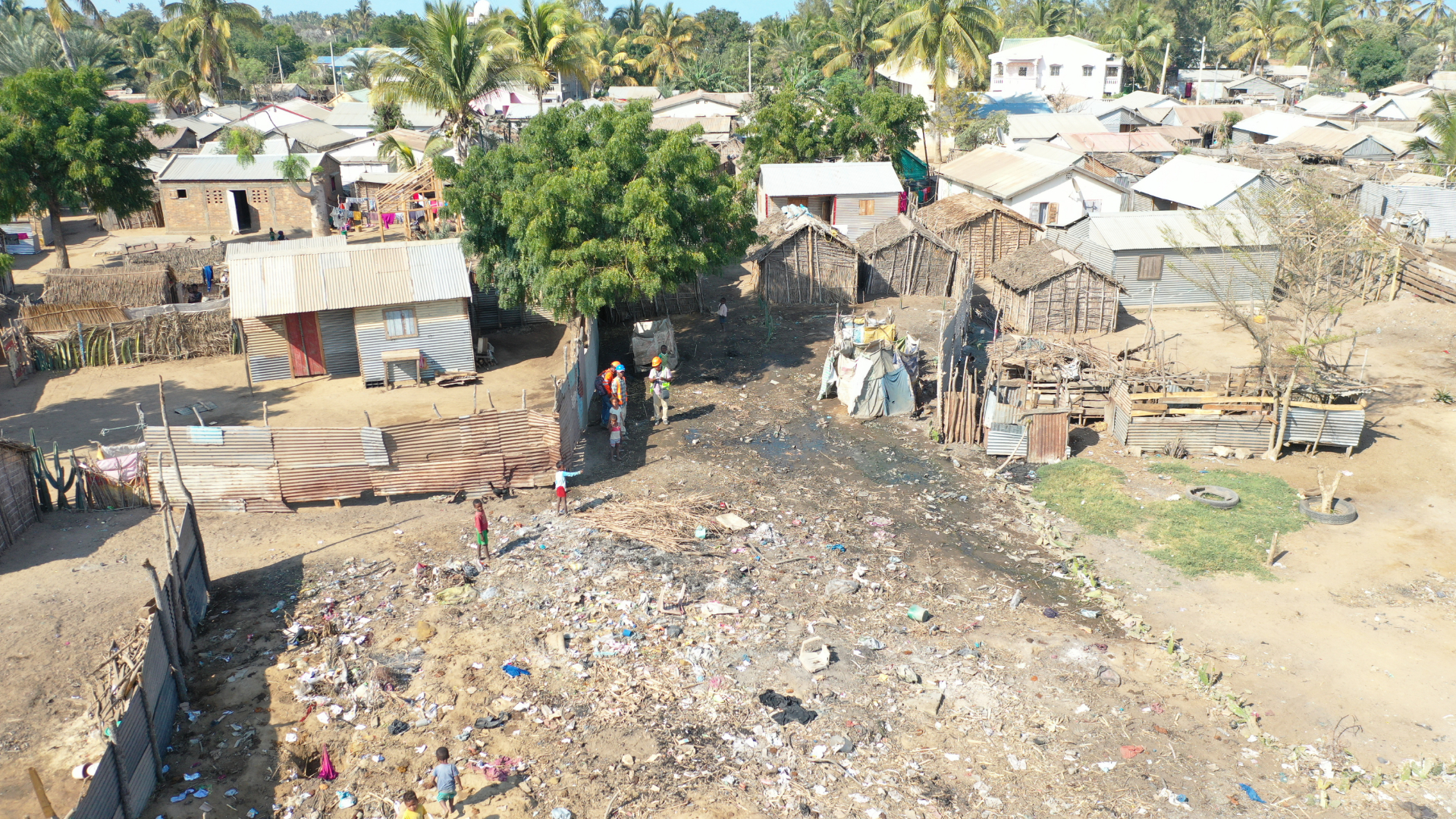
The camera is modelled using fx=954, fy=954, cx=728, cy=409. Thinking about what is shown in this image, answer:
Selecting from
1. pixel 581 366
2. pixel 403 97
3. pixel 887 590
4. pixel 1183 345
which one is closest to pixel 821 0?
pixel 403 97

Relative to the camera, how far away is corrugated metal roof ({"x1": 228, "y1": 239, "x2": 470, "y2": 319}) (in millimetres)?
20719

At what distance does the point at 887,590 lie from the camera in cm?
1320

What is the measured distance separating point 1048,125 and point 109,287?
140 ft

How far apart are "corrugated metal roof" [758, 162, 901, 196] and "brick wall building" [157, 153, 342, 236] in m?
17.6

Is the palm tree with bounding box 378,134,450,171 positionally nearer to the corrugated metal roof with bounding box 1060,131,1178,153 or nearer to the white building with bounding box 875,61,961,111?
the corrugated metal roof with bounding box 1060,131,1178,153

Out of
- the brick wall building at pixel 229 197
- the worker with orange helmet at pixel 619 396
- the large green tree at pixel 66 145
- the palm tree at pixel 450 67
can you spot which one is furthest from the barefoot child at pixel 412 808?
the brick wall building at pixel 229 197

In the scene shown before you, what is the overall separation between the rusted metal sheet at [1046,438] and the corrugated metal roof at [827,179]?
16540 mm

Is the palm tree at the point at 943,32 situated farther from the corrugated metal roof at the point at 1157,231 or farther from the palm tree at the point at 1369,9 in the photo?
the palm tree at the point at 1369,9

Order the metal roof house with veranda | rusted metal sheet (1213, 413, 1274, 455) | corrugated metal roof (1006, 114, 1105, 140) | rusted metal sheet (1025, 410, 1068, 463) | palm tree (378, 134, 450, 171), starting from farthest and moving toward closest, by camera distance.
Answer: corrugated metal roof (1006, 114, 1105, 140) < palm tree (378, 134, 450, 171) < the metal roof house with veranda < rusted metal sheet (1025, 410, 1068, 463) < rusted metal sheet (1213, 413, 1274, 455)

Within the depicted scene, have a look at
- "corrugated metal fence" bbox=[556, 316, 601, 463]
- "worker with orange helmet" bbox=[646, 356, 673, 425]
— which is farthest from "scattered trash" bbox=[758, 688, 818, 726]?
"worker with orange helmet" bbox=[646, 356, 673, 425]

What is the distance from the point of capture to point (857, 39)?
51844 millimetres

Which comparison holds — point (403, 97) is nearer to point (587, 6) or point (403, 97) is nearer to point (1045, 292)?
point (1045, 292)

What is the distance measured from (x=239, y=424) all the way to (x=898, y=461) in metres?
13.0

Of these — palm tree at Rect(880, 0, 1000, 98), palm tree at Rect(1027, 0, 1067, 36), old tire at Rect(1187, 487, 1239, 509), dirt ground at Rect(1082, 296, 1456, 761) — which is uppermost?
palm tree at Rect(1027, 0, 1067, 36)
